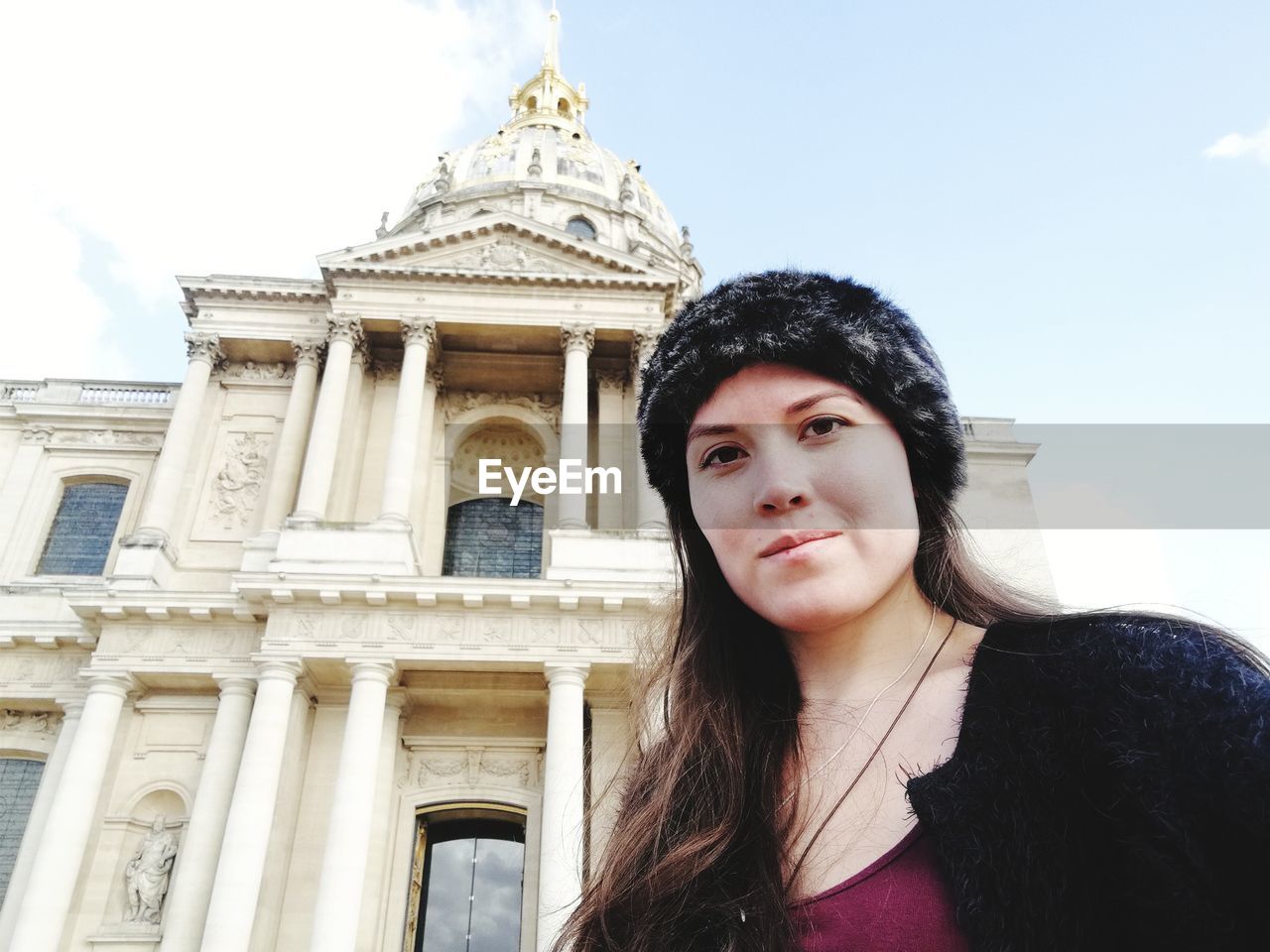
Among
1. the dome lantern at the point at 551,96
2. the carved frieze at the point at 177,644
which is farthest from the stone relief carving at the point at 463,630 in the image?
the dome lantern at the point at 551,96

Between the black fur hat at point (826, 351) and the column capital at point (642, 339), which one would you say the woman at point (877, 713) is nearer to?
the black fur hat at point (826, 351)

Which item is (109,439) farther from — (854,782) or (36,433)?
(854,782)

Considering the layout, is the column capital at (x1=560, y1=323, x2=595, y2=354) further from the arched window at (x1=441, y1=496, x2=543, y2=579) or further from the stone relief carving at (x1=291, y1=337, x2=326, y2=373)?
the stone relief carving at (x1=291, y1=337, x2=326, y2=373)

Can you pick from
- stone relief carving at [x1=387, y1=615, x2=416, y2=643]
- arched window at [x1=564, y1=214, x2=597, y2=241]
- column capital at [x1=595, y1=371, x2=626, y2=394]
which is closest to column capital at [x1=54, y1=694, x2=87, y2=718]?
stone relief carving at [x1=387, y1=615, x2=416, y2=643]

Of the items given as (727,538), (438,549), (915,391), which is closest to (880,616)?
(727,538)

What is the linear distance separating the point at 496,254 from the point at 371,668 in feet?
33.3

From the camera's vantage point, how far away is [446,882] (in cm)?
1764

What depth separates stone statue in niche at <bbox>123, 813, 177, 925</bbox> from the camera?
15.6 meters

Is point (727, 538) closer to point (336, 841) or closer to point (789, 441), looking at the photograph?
point (789, 441)

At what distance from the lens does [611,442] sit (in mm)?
21094

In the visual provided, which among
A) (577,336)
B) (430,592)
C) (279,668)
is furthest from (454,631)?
(577,336)

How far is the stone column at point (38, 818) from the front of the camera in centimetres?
1566

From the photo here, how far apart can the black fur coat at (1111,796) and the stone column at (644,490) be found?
14.9 m

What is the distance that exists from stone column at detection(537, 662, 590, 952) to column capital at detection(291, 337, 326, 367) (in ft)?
32.2
